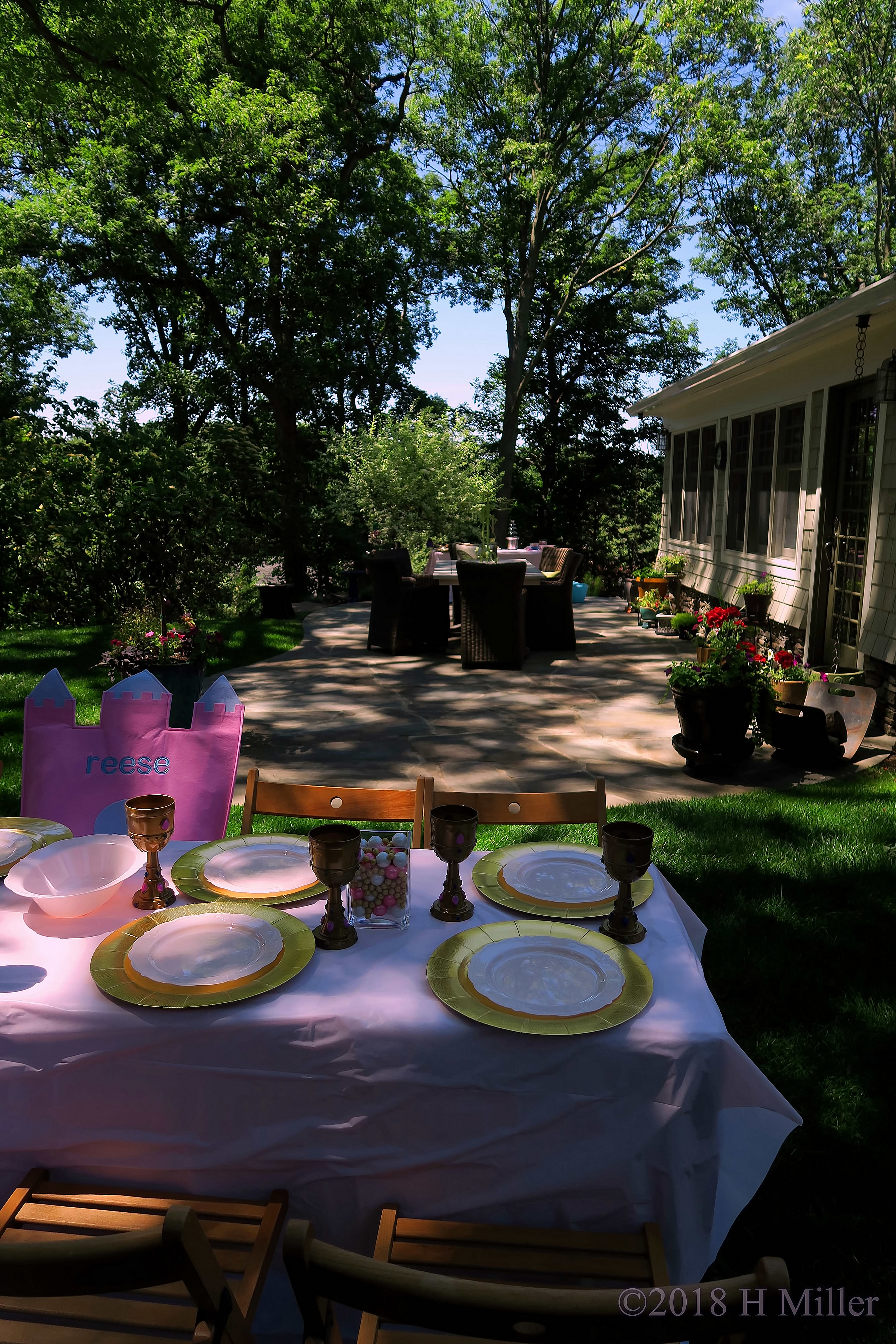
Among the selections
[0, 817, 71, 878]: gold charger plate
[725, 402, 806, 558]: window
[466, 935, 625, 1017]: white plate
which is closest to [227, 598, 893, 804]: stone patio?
[725, 402, 806, 558]: window

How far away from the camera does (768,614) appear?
9.21 m

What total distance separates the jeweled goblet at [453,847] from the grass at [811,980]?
0.42m

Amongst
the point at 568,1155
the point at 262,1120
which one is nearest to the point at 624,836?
the point at 568,1155

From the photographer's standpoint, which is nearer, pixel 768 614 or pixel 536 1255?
pixel 536 1255

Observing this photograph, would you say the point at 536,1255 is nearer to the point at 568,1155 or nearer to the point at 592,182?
the point at 568,1155

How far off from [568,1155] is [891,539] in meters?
6.23

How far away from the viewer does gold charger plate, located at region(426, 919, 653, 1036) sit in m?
1.51

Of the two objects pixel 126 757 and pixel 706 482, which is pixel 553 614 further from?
pixel 126 757

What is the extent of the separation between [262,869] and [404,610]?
7.36 meters

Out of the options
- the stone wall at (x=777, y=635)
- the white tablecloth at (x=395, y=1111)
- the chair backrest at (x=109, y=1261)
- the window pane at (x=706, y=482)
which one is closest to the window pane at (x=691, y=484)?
the window pane at (x=706, y=482)

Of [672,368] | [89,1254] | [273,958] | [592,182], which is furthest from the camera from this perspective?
[672,368]

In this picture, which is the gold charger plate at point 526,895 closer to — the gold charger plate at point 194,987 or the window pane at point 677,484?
the gold charger plate at point 194,987

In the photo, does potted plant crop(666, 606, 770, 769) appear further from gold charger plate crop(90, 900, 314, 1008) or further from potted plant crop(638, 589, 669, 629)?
potted plant crop(638, 589, 669, 629)

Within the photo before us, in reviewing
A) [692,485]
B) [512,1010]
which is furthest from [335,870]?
[692,485]
